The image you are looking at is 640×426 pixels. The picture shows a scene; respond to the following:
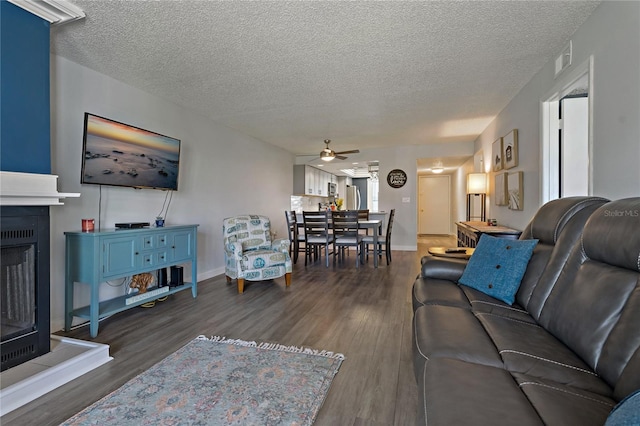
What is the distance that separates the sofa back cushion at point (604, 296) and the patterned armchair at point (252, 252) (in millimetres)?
2903

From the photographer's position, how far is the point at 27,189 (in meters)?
1.94

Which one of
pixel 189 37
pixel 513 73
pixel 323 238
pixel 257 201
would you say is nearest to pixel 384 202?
pixel 323 238

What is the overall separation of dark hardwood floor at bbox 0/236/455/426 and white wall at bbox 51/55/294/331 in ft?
2.45

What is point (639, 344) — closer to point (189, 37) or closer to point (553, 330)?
point (553, 330)

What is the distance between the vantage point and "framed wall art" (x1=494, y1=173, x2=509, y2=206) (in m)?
4.09

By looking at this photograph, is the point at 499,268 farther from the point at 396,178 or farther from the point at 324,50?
the point at 396,178

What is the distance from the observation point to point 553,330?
56.7 inches

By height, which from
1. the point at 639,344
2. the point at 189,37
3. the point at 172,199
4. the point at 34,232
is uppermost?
the point at 189,37

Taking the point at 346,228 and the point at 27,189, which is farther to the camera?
the point at 346,228

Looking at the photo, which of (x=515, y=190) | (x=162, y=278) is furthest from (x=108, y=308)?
(x=515, y=190)

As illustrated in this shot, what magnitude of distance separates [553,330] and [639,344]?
1.63 feet

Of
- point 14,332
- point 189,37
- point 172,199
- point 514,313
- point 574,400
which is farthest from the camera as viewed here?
point 172,199

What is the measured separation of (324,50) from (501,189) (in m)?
3.14

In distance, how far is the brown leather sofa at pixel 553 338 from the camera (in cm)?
88
